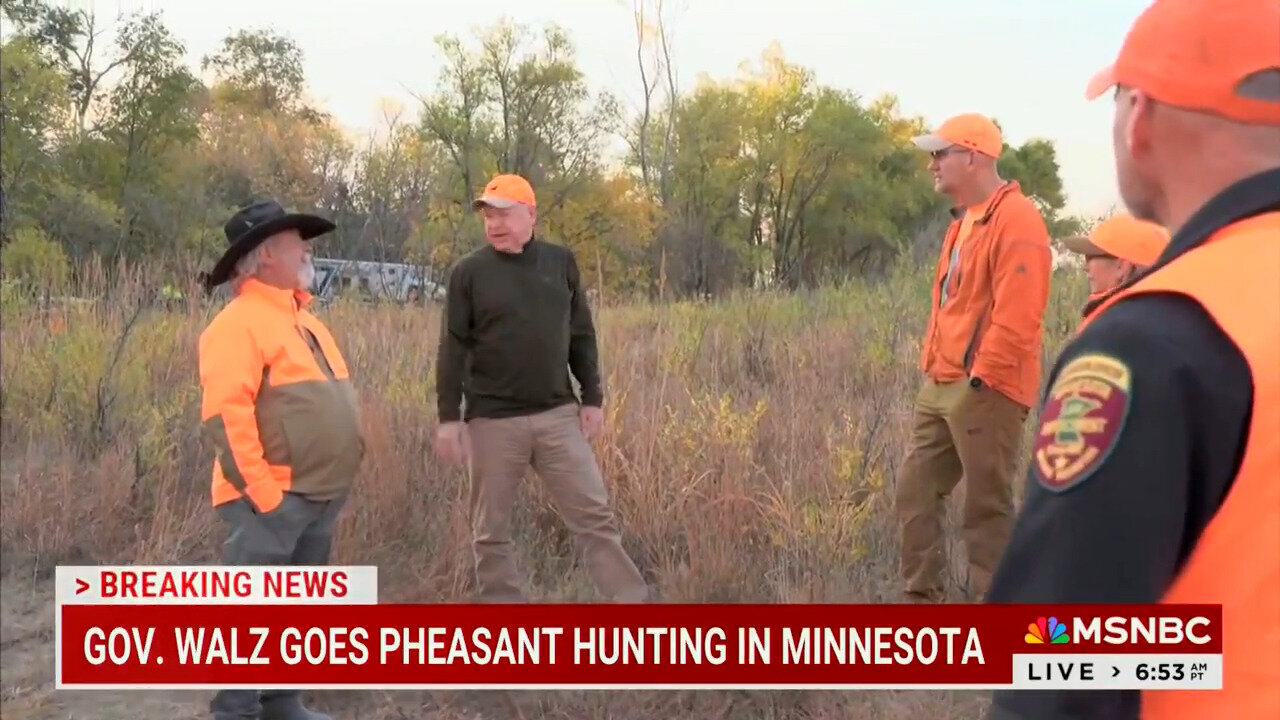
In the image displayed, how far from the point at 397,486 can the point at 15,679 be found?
1239 millimetres

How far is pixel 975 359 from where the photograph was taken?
2.87 metres

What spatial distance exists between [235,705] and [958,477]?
6.96ft

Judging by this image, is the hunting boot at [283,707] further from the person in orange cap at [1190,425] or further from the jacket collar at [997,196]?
the jacket collar at [997,196]

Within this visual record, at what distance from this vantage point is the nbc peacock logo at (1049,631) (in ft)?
2.60

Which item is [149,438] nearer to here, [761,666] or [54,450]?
[54,450]

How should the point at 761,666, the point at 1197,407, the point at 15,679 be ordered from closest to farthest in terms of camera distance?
1. the point at 1197,407
2. the point at 761,666
3. the point at 15,679

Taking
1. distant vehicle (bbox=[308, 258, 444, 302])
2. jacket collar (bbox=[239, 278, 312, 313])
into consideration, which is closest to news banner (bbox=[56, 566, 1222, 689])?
jacket collar (bbox=[239, 278, 312, 313])

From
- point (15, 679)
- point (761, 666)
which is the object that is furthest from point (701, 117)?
point (15, 679)

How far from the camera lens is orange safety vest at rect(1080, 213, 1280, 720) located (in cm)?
62

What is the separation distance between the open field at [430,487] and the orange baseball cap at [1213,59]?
1.98m

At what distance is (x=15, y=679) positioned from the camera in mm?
A: 2666

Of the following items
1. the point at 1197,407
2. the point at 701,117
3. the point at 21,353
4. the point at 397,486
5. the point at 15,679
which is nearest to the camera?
the point at 1197,407

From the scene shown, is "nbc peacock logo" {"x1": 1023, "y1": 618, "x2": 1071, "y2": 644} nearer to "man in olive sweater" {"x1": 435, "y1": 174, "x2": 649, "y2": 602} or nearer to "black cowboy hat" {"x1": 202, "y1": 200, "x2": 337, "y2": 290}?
"black cowboy hat" {"x1": 202, "y1": 200, "x2": 337, "y2": 290}

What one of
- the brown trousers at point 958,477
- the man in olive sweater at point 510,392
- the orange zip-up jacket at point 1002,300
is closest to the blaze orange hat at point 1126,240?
the orange zip-up jacket at point 1002,300
